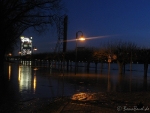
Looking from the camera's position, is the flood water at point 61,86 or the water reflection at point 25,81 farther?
the water reflection at point 25,81

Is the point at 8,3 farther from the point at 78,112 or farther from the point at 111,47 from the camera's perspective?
the point at 111,47

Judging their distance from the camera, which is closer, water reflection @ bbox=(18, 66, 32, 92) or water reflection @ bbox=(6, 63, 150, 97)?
water reflection @ bbox=(6, 63, 150, 97)

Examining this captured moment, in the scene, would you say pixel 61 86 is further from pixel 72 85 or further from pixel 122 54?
pixel 122 54

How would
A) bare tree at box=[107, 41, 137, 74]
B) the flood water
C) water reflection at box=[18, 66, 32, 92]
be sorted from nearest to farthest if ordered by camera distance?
the flood water
water reflection at box=[18, 66, 32, 92]
bare tree at box=[107, 41, 137, 74]

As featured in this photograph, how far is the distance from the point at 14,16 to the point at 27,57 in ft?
430

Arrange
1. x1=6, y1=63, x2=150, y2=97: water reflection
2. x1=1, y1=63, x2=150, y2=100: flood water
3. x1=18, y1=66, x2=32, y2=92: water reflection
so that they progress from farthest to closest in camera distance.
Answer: x1=18, y1=66, x2=32, y2=92: water reflection → x1=6, y1=63, x2=150, y2=97: water reflection → x1=1, y1=63, x2=150, y2=100: flood water

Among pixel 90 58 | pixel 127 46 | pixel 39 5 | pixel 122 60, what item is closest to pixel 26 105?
pixel 39 5

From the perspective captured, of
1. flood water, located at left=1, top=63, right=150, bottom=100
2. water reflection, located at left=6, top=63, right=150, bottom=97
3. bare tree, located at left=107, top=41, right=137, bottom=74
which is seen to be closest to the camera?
flood water, located at left=1, top=63, right=150, bottom=100

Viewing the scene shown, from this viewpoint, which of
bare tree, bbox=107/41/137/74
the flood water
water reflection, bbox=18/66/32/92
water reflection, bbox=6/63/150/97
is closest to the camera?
the flood water

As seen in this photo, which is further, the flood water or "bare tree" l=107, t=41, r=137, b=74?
"bare tree" l=107, t=41, r=137, b=74

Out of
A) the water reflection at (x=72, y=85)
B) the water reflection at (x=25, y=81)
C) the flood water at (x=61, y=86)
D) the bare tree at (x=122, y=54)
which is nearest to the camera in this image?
the flood water at (x=61, y=86)

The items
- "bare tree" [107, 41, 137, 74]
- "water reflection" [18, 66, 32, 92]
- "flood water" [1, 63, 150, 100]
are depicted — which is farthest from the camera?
"bare tree" [107, 41, 137, 74]

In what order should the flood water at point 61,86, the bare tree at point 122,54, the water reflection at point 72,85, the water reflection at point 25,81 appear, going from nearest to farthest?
the flood water at point 61,86 < the water reflection at point 72,85 < the water reflection at point 25,81 < the bare tree at point 122,54

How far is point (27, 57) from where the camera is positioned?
153 meters
